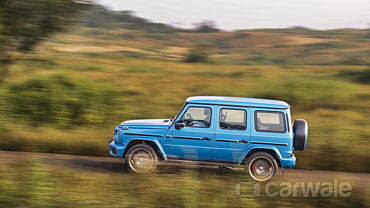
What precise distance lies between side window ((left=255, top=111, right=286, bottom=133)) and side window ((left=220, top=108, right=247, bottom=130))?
26cm

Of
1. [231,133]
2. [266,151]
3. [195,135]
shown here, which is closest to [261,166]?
[266,151]

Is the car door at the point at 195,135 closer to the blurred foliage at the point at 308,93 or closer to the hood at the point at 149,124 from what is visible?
the hood at the point at 149,124

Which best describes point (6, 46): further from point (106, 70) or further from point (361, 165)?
point (106, 70)

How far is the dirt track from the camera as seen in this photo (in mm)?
9508

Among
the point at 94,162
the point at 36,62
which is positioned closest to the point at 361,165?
the point at 94,162

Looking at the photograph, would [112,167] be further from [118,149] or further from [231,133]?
[231,133]

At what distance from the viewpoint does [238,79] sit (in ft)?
93.2

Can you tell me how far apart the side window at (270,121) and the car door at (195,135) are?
87cm

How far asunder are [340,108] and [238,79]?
9035 millimetres

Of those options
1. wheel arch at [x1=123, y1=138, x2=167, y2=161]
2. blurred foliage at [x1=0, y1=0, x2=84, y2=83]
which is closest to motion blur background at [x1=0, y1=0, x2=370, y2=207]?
blurred foliage at [x1=0, y1=0, x2=84, y2=83]

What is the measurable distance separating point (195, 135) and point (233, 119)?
783mm

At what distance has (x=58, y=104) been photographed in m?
15.0

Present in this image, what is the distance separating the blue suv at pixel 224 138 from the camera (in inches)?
356

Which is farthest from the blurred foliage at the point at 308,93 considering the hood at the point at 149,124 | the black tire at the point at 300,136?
the hood at the point at 149,124
